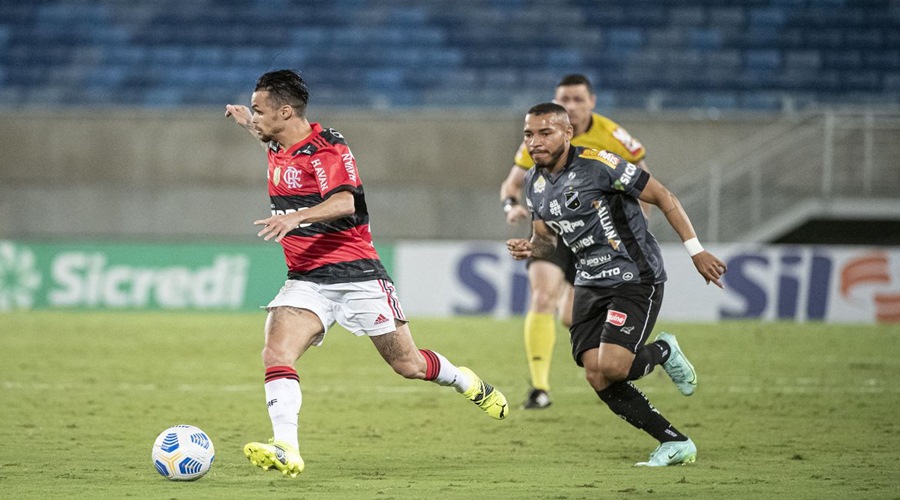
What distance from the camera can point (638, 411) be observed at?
6.73m

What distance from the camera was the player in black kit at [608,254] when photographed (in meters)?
6.69

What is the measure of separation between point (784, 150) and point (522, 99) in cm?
430

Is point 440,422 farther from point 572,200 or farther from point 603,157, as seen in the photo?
point 603,157

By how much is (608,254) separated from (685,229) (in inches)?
20.7

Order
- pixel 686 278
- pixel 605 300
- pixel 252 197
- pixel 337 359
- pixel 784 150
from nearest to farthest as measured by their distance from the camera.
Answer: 1. pixel 605 300
2. pixel 337 359
3. pixel 686 278
4. pixel 784 150
5. pixel 252 197

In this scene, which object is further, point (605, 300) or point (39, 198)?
point (39, 198)

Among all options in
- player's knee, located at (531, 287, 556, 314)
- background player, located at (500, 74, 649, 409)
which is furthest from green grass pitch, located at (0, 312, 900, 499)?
player's knee, located at (531, 287, 556, 314)

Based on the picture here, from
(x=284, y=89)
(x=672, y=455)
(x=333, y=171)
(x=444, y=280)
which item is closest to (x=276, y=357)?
(x=333, y=171)

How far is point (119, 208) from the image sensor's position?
21.3m

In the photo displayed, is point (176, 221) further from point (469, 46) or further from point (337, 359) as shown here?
point (337, 359)

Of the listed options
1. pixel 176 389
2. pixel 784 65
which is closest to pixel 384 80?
pixel 784 65

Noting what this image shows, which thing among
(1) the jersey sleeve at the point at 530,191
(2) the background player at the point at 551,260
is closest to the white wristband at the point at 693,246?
(1) the jersey sleeve at the point at 530,191

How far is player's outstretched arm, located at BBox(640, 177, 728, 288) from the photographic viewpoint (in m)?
6.44

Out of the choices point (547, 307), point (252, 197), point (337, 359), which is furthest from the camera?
point (252, 197)
